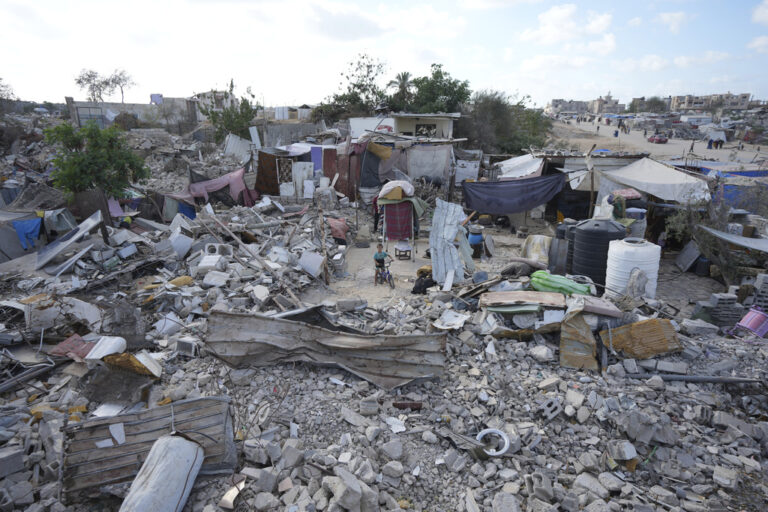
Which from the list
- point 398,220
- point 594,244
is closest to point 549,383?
point 594,244

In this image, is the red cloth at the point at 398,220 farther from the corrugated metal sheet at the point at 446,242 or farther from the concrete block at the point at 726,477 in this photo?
the concrete block at the point at 726,477

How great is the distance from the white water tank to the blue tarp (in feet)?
17.6

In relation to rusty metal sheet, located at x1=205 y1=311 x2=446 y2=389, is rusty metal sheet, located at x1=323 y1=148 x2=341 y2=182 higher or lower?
higher

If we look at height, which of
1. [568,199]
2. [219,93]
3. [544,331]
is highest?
[219,93]

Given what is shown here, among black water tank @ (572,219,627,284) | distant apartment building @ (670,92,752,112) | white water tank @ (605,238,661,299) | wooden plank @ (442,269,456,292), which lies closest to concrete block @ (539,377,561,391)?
white water tank @ (605,238,661,299)

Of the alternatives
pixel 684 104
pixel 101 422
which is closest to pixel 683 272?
pixel 101 422

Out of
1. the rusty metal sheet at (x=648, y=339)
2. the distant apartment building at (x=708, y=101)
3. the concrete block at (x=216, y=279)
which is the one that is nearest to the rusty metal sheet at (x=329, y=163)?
the concrete block at (x=216, y=279)

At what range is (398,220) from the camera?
1051 cm

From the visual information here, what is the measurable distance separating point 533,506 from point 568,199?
11124 millimetres

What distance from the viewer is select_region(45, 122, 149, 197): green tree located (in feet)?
34.9

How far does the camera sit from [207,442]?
11.3ft

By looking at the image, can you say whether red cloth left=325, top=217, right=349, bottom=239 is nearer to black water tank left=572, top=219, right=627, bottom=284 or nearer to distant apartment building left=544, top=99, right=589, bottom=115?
black water tank left=572, top=219, right=627, bottom=284

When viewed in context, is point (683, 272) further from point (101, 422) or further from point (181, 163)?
point (181, 163)

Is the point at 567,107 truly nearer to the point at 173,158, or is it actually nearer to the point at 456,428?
the point at 173,158
